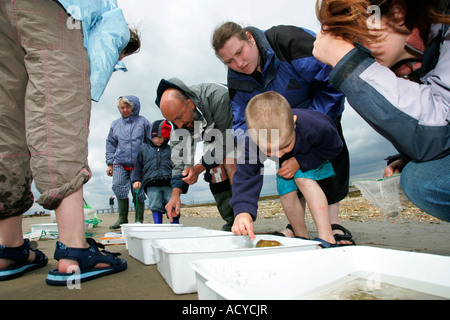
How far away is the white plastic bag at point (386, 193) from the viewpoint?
134 cm

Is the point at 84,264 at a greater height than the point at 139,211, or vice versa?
the point at 84,264

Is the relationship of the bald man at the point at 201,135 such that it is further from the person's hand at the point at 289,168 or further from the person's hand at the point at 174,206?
the person's hand at the point at 289,168

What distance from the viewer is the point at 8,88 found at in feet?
5.18

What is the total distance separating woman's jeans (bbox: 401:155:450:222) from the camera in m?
1.02

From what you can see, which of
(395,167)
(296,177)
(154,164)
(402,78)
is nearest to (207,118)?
(154,164)

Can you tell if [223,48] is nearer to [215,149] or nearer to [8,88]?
[215,149]

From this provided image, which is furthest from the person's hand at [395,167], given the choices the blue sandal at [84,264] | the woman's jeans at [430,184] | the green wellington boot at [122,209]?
the green wellington boot at [122,209]

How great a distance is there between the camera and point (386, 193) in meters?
1.36

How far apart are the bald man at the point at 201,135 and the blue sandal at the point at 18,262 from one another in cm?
159

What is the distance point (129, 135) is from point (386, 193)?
432 cm

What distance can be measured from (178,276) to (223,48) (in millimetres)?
2048

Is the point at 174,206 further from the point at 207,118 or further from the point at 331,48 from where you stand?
the point at 331,48

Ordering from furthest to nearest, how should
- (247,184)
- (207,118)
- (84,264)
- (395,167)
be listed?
1. (207,118)
2. (247,184)
3. (395,167)
4. (84,264)
